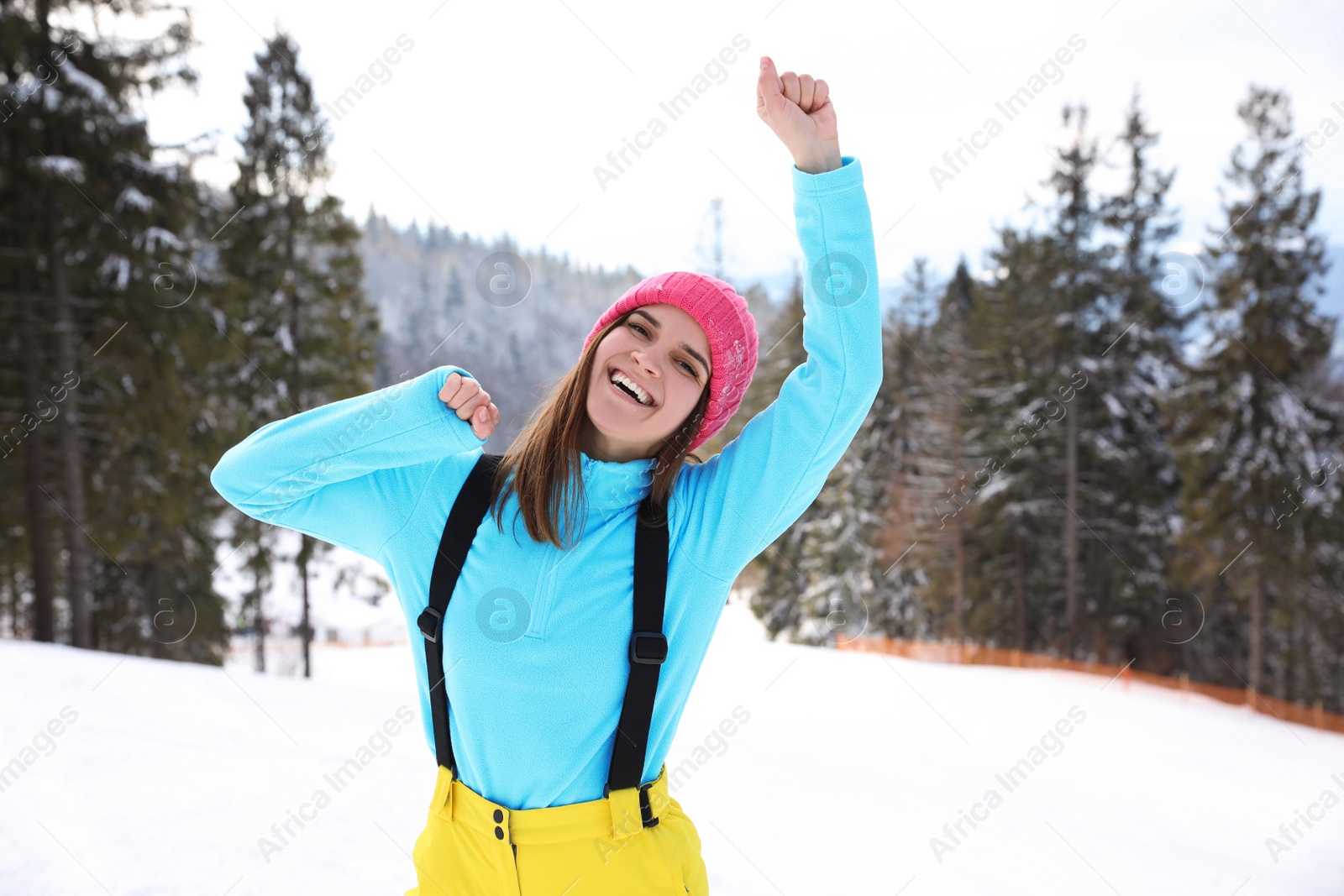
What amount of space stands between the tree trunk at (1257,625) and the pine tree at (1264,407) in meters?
0.03

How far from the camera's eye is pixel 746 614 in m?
28.1

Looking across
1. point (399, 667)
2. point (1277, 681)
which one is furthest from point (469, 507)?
point (1277, 681)

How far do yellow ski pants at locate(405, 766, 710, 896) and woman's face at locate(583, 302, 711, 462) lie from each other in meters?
0.71

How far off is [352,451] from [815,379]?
3.13ft

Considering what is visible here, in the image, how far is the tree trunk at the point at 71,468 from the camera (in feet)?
37.9

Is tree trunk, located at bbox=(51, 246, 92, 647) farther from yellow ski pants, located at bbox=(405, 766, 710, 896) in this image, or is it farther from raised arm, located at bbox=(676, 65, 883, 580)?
raised arm, located at bbox=(676, 65, 883, 580)

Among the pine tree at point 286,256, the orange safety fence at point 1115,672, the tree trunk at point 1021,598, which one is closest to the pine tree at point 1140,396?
the tree trunk at point 1021,598

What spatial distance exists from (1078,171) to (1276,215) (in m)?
4.97

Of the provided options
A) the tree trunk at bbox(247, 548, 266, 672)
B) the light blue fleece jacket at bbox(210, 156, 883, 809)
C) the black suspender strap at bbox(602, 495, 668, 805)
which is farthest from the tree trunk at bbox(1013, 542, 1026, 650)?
the black suspender strap at bbox(602, 495, 668, 805)

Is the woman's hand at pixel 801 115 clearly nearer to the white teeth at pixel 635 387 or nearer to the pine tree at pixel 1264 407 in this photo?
the white teeth at pixel 635 387

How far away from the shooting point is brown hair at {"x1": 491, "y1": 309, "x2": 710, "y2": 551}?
168 cm

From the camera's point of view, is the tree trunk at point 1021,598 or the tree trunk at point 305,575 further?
the tree trunk at point 1021,598

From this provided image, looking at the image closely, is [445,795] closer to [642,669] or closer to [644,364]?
[642,669]

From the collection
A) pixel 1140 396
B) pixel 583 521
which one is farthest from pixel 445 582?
pixel 1140 396
